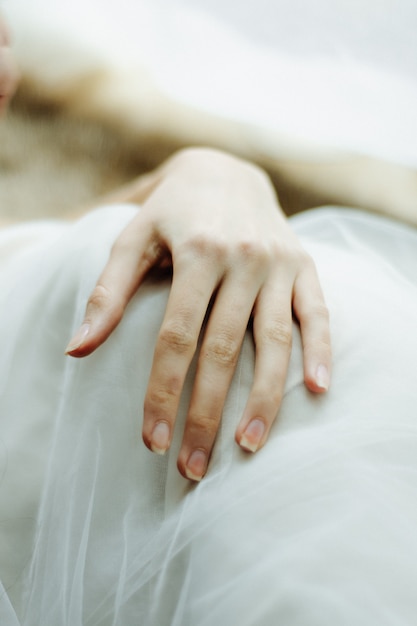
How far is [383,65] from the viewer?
69cm

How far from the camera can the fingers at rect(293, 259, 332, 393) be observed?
0.41m

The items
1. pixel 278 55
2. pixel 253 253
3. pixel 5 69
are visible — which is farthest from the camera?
pixel 278 55

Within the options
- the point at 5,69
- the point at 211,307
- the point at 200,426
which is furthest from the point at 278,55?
the point at 200,426

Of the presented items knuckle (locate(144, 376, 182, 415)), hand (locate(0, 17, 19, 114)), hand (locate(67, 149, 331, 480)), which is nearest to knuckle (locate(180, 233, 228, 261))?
hand (locate(67, 149, 331, 480))

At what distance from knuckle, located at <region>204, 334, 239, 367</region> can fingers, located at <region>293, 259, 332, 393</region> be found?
51 mm

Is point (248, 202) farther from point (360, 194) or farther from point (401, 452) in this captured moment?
point (360, 194)

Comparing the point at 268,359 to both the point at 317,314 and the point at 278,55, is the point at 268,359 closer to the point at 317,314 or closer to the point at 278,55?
the point at 317,314

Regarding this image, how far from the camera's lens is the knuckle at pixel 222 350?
1.38 feet

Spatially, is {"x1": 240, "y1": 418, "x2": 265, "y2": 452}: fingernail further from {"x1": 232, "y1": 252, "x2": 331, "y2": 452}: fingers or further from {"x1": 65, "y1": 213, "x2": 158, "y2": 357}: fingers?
{"x1": 65, "y1": 213, "x2": 158, "y2": 357}: fingers

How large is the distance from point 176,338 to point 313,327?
0.10 m

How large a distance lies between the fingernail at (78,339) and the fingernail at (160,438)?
0.09 m

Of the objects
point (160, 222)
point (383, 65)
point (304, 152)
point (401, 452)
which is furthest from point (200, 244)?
point (304, 152)

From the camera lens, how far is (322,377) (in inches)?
15.9

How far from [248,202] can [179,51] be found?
531 millimetres
